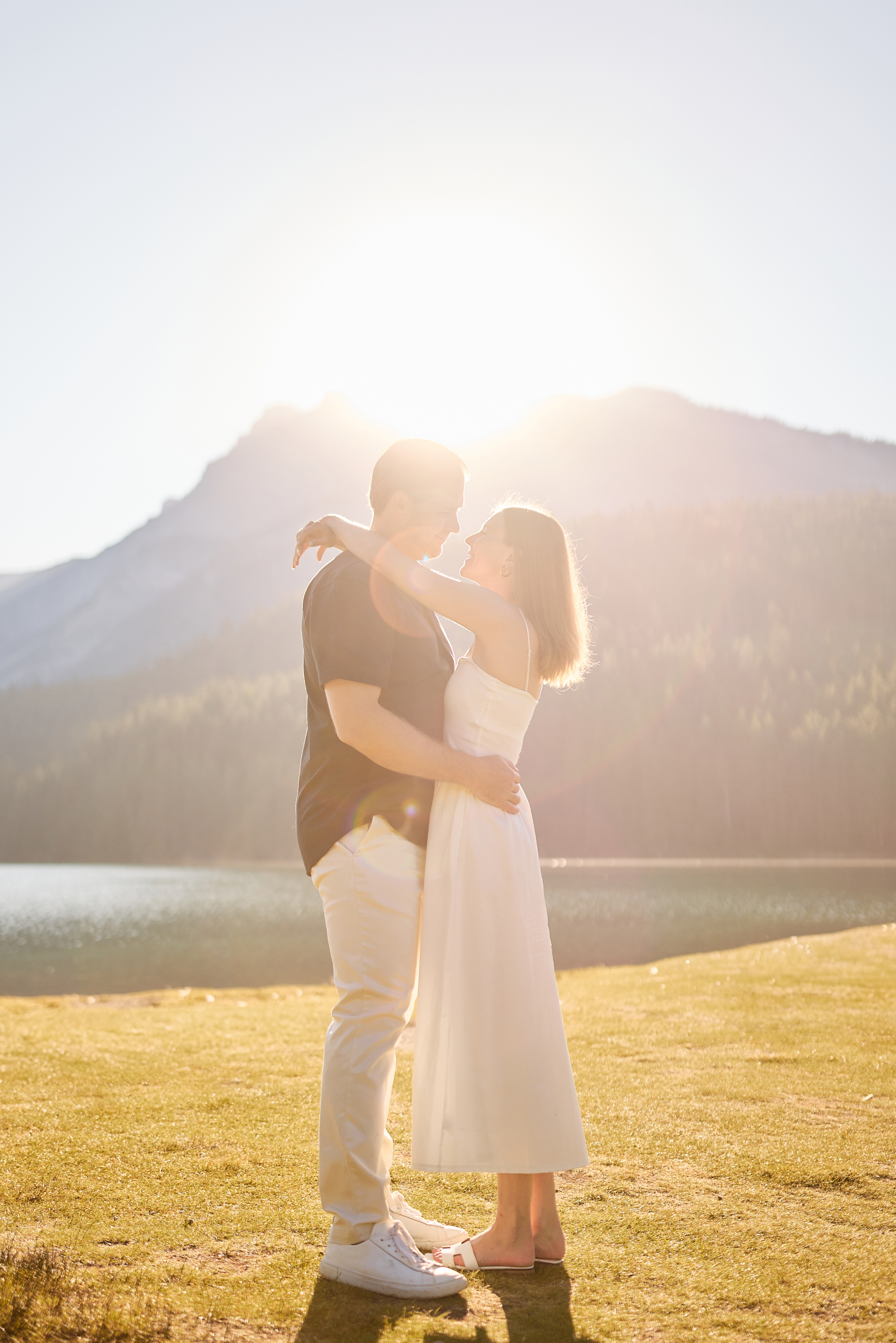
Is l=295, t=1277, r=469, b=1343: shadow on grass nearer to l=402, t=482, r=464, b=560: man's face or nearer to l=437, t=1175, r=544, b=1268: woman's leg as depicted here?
l=437, t=1175, r=544, b=1268: woman's leg

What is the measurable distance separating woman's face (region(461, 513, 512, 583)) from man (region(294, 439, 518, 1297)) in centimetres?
14

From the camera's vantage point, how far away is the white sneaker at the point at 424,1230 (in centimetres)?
337

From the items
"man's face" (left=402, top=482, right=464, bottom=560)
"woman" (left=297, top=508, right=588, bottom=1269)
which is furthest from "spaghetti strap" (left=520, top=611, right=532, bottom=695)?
"man's face" (left=402, top=482, right=464, bottom=560)

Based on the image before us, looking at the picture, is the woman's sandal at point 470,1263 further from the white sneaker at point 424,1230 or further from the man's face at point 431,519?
the man's face at point 431,519

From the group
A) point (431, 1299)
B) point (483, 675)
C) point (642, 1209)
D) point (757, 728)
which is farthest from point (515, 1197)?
point (757, 728)

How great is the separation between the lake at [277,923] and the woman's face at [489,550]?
69.3 feet

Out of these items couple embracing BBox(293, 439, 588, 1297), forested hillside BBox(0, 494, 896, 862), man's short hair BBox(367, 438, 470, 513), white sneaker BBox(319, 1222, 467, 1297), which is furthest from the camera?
forested hillside BBox(0, 494, 896, 862)

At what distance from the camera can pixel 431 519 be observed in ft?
11.2

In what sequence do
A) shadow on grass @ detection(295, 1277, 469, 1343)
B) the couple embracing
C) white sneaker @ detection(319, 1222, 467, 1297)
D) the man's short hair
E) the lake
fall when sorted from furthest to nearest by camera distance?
the lake < the man's short hair < the couple embracing < white sneaker @ detection(319, 1222, 467, 1297) < shadow on grass @ detection(295, 1277, 469, 1343)

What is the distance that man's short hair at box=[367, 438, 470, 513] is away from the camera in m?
3.37

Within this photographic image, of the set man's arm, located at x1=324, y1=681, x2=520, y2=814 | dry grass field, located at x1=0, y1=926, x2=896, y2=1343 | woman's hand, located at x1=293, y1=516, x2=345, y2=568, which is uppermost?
woman's hand, located at x1=293, y1=516, x2=345, y2=568

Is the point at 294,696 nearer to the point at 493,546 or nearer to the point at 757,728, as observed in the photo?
the point at 757,728

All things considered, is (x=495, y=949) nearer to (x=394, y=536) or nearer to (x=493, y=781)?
(x=493, y=781)

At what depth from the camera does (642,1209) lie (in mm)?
3623
